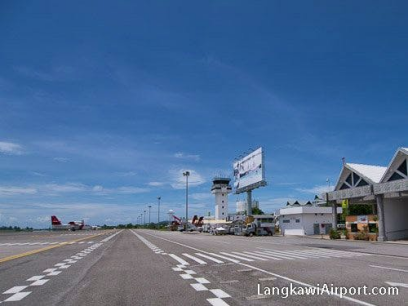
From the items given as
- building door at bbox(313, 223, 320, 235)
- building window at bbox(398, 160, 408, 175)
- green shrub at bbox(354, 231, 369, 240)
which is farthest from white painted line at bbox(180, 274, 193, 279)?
building door at bbox(313, 223, 320, 235)

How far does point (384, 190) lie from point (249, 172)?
1318 inches

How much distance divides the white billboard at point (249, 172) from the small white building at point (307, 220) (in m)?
7.30

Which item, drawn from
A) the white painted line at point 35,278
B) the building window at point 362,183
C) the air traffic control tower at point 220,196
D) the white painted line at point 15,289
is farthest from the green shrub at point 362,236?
the air traffic control tower at point 220,196

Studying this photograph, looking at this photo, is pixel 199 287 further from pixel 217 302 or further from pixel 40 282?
pixel 40 282

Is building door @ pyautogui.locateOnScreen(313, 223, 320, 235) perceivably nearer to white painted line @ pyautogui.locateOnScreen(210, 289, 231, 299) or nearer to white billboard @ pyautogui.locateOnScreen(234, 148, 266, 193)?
white billboard @ pyautogui.locateOnScreen(234, 148, 266, 193)

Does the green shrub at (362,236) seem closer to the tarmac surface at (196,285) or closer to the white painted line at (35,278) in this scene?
the tarmac surface at (196,285)

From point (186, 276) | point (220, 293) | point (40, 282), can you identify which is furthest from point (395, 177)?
point (40, 282)

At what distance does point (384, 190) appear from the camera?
1452 inches

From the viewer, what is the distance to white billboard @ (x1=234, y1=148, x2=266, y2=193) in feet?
209

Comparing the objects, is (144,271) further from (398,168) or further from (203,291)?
(398,168)

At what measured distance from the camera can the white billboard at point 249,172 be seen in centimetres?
6375

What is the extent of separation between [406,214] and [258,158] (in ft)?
89.9

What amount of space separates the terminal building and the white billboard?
17.9 m

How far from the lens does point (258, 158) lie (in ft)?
213
